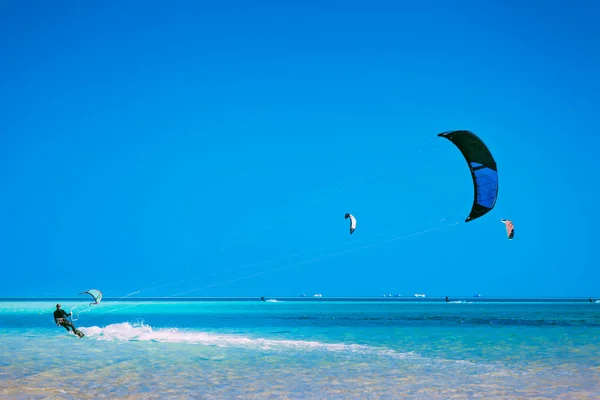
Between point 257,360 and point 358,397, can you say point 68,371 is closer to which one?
point 257,360

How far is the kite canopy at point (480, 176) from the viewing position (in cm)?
1530

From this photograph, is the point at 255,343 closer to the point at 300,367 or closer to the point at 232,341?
the point at 232,341

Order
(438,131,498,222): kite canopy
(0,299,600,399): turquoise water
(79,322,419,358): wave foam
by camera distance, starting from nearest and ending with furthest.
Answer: (0,299,600,399): turquoise water → (438,131,498,222): kite canopy → (79,322,419,358): wave foam

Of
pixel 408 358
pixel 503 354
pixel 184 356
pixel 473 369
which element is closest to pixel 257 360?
pixel 184 356

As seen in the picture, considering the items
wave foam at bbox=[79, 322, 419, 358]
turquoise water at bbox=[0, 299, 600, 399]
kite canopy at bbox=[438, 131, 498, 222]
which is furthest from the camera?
wave foam at bbox=[79, 322, 419, 358]

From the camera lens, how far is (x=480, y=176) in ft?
A: 51.0

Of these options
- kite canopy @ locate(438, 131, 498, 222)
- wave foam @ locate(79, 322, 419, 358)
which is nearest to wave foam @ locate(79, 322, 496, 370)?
wave foam @ locate(79, 322, 419, 358)

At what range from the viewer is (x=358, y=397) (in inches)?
412

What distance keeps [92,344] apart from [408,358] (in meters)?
10.5

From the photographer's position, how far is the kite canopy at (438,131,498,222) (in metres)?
15.3

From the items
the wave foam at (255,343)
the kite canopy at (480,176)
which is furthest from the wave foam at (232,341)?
the kite canopy at (480,176)

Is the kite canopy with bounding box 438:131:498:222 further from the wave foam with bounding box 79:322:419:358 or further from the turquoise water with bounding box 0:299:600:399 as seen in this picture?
the wave foam with bounding box 79:322:419:358

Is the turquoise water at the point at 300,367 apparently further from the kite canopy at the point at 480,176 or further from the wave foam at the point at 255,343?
the kite canopy at the point at 480,176

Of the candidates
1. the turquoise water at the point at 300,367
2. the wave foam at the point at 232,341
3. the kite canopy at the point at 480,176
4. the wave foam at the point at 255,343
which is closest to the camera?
the turquoise water at the point at 300,367
